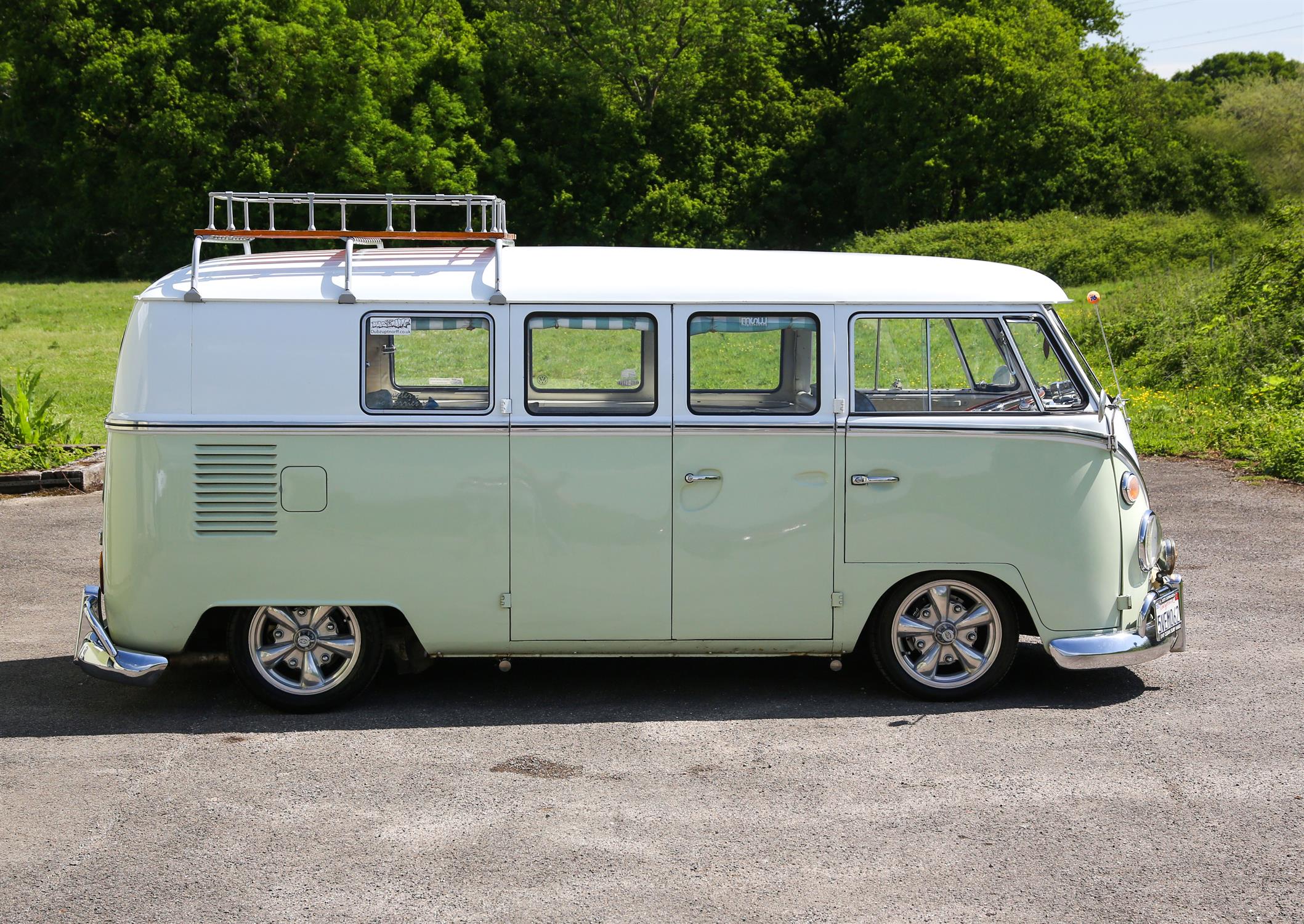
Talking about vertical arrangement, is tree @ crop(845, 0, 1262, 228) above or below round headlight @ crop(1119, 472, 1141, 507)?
above

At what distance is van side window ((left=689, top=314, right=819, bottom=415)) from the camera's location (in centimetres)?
634

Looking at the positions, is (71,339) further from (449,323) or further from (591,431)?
(591,431)

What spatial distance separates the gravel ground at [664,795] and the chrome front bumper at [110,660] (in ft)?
0.97

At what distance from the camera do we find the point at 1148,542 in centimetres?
652

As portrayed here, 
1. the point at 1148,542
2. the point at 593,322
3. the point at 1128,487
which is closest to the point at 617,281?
the point at 593,322

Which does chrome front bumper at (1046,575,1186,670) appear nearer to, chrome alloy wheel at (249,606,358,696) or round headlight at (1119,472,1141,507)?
round headlight at (1119,472,1141,507)

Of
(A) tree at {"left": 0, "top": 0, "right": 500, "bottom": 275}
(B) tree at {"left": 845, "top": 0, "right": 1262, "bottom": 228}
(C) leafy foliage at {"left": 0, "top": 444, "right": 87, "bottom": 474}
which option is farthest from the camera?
(B) tree at {"left": 845, "top": 0, "right": 1262, "bottom": 228}

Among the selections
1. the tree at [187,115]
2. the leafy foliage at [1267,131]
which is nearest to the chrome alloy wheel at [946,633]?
the leafy foliage at [1267,131]

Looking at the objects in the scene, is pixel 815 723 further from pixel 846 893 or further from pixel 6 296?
pixel 6 296

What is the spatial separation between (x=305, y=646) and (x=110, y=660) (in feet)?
3.09

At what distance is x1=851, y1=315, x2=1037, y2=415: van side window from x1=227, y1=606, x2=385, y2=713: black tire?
2745mm

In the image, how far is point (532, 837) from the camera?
5078 mm

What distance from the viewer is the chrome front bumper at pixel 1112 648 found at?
6.42 meters

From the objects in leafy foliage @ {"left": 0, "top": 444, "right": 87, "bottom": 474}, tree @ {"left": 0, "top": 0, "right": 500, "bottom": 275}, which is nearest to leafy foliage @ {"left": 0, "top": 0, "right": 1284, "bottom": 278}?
tree @ {"left": 0, "top": 0, "right": 500, "bottom": 275}
